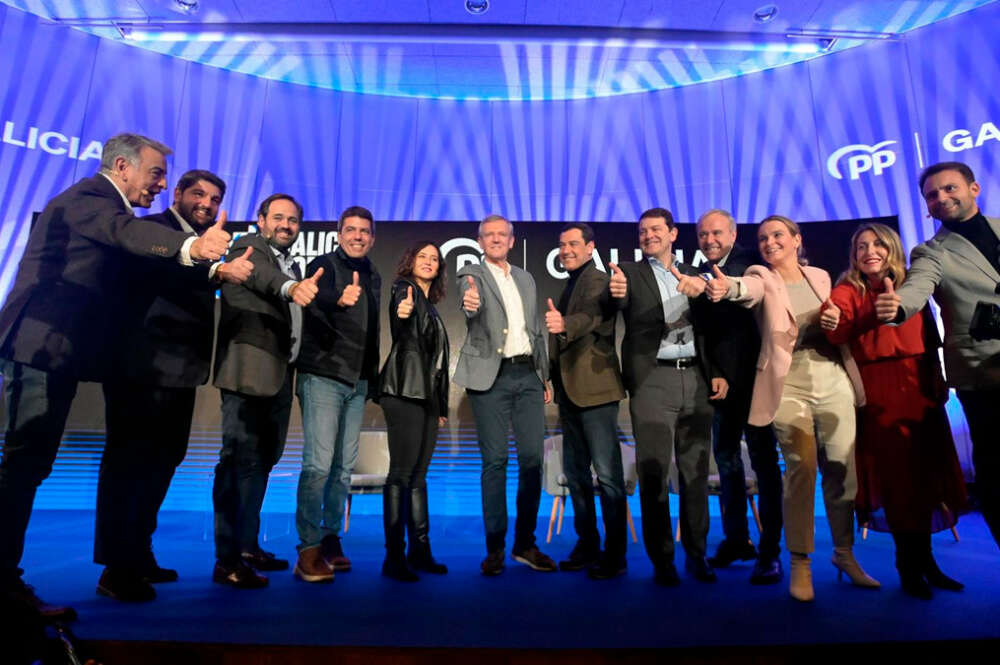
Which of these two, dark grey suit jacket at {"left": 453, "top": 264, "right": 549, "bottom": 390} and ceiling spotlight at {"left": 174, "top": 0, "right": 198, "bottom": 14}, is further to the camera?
ceiling spotlight at {"left": 174, "top": 0, "right": 198, "bottom": 14}

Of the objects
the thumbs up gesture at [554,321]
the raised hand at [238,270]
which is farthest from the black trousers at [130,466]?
the thumbs up gesture at [554,321]

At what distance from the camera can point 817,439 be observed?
8.52 ft

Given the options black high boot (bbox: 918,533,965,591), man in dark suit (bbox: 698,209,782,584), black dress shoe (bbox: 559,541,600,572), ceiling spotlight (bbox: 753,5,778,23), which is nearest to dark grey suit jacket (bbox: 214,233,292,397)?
black dress shoe (bbox: 559,541,600,572)

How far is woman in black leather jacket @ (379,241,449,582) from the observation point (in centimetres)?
277

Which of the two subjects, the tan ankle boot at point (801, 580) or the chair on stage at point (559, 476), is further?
the chair on stage at point (559, 476)

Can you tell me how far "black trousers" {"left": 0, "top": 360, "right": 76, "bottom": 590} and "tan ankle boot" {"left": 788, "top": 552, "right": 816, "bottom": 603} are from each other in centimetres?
276

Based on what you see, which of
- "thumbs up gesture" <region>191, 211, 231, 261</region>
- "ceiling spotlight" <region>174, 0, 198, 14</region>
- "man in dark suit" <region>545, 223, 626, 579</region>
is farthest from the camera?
"ceiling spotlight" <region>174, 0, 198, 14</region>

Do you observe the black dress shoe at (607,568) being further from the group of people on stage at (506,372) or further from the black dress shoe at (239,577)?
the black dress shoe at (239,577)

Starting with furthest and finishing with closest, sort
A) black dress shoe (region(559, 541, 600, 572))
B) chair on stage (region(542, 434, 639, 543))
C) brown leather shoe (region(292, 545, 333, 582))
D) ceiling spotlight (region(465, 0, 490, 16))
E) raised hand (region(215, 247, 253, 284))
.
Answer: ceiling spotlight (region(465, 0, 490, 16)) < chair on stage (region(542, 434, 639, 543)) < black dress shoe (region(559, 541, 600, 572)) < brown leather shoe (region(292, 545, 333, 582)) < raised hand (region(215, 247, 253, 284))

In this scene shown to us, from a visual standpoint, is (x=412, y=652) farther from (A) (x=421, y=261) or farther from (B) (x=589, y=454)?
(A) (x=421, y=261)

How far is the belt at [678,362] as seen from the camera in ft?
9.12

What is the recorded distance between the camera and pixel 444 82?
23.5 ft

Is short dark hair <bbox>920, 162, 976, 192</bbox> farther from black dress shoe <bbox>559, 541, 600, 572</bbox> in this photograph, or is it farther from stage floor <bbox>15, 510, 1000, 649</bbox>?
black dress shoe <bbox>559, 541, 600, 572</bbox>

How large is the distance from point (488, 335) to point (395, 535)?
1025 mm
